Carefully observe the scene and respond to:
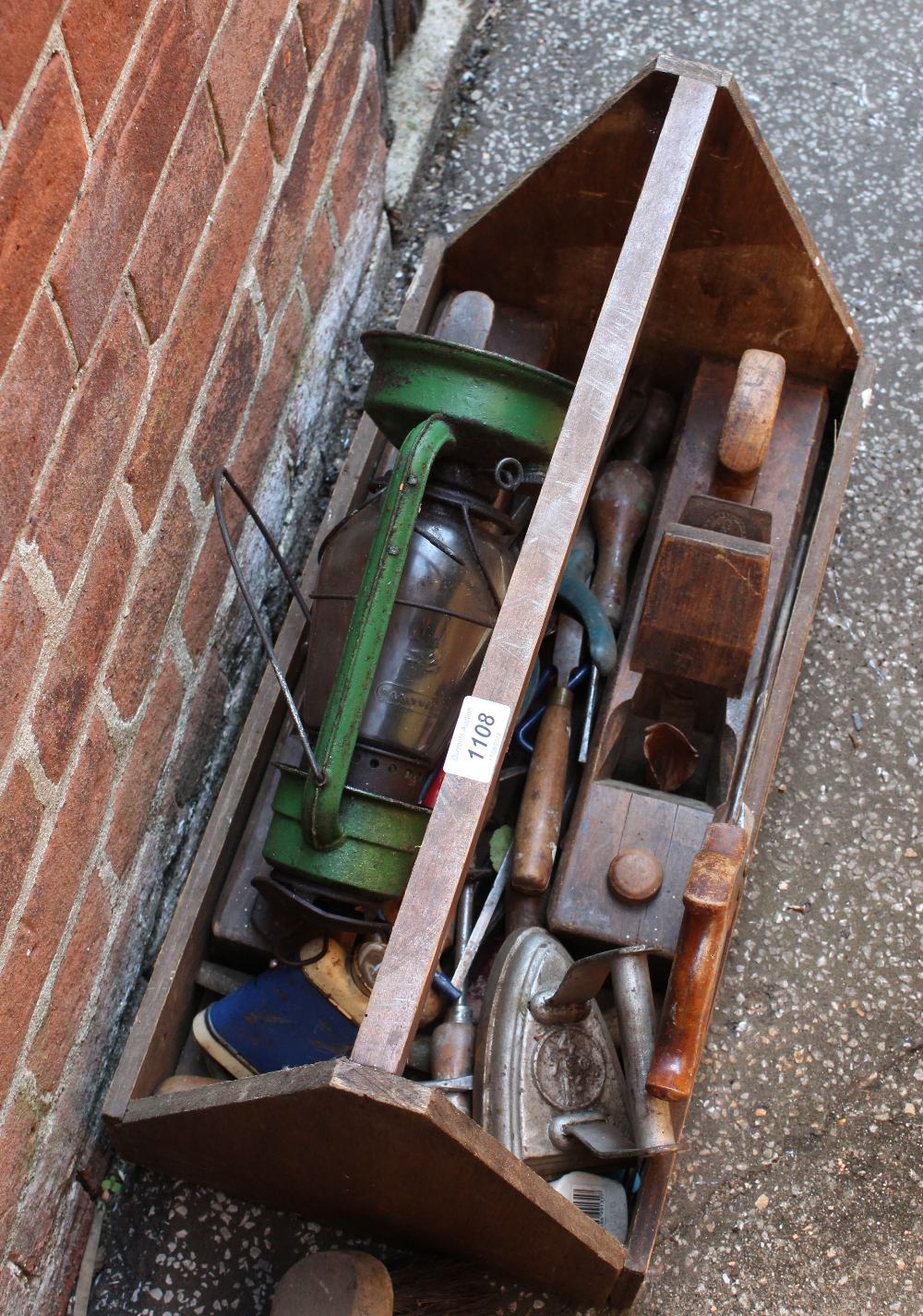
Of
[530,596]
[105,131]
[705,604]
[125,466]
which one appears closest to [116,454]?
[125,466]

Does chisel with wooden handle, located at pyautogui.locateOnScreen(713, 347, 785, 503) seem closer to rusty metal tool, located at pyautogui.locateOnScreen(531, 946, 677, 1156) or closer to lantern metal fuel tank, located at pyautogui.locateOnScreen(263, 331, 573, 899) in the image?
lantern metal fuel tank, located at pyautogui.locateOnScreen(263, 331, 573, 899)

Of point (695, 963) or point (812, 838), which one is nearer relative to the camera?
point (695, 963)

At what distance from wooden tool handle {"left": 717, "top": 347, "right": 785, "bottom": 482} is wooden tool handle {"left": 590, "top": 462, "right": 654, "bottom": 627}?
129mm

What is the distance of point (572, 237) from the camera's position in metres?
1.86

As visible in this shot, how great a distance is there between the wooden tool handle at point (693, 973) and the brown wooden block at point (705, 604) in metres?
0.30

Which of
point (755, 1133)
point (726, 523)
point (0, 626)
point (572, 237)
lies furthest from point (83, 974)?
point (572, 237)

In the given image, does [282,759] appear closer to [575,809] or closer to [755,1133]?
[575,809]

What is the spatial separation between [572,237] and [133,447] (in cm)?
78

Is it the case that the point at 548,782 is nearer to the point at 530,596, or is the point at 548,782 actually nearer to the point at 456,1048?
the point at 456,1048

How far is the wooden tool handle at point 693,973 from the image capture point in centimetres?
133

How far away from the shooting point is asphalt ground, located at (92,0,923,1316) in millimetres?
1539

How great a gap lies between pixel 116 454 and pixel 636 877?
72 centimetres

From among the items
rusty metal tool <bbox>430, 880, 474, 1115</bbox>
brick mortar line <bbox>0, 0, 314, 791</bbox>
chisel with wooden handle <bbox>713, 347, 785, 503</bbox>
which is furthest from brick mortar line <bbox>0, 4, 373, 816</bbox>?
chisel with wooden handle <bbox>713, 347, 785, 503</bbox>

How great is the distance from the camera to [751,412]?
1.74 meters
